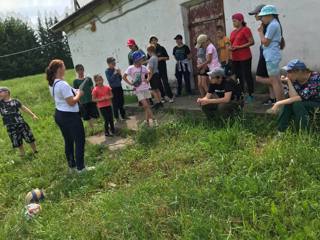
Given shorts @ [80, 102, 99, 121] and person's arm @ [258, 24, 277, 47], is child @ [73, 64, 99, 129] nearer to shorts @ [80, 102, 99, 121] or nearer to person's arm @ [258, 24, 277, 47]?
shorts @ [80, 102, 99, 121]

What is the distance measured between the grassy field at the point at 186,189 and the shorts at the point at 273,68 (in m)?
0.70

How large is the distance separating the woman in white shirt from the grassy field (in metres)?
0.47

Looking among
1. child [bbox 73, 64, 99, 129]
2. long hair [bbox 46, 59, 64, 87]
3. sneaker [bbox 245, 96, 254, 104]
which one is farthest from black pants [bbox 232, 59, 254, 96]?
long hair [bbox 46, 59, 64, 87]

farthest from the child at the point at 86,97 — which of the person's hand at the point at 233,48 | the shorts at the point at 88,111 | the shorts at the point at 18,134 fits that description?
the person's hand at the point at 233,48

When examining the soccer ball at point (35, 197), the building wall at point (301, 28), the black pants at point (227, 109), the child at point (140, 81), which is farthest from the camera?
the child at point (140, 81)

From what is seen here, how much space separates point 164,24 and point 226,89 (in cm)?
483

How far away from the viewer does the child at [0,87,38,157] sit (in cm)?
809

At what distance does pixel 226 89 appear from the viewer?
6441 mm

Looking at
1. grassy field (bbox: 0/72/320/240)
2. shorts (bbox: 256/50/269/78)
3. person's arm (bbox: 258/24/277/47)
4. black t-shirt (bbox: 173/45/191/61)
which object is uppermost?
person's arm (bbox: 258/24/277/47)

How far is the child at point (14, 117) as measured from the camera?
8.09m

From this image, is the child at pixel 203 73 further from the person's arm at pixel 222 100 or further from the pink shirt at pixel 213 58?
the person's arm at pixel 222 100

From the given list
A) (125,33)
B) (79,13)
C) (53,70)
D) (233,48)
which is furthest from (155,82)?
(79,13)

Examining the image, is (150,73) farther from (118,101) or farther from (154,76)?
(118,101)

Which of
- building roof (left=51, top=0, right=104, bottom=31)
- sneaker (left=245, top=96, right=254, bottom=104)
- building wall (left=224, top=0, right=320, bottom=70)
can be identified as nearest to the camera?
building wall (left=224, top=0, right=320, bottom=70)
